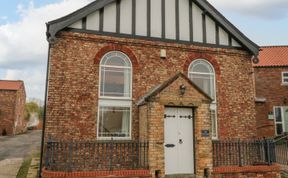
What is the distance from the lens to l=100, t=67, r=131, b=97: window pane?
11266mm

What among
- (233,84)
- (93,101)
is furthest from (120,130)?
(233,84)

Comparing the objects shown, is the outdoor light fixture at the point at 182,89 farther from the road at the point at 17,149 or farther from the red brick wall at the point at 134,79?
the road at the point at 17,149

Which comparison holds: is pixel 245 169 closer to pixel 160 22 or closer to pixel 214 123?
pixel 214 123

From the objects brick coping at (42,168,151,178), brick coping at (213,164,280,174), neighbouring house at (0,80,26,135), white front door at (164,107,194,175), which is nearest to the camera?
brick coping at (42,168,151,178)

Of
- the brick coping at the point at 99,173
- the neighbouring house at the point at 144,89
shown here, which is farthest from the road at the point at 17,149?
the brick coping at the point at 99,173

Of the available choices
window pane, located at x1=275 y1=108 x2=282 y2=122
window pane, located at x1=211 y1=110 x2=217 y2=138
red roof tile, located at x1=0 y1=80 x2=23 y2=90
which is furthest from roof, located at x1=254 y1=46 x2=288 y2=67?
red roof tile, located at x1=0 y1=80 x2=23 y2=90

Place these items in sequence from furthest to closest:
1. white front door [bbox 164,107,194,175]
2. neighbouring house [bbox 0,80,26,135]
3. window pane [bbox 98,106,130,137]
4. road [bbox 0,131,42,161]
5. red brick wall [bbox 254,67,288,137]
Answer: neighbouring house [bbox 0,80,26,135]
red brick wall [bbox 254,67,288,137]
road [bbox 0,131,42,161]
window pane [bbox 98,106,130,137]
white front door [bbox 164,107,194,175]

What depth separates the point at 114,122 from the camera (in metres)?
11.0

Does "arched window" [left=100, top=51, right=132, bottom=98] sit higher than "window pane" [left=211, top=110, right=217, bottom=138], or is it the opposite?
"arched window" [left=100, top=51, right=132, bottom=98]

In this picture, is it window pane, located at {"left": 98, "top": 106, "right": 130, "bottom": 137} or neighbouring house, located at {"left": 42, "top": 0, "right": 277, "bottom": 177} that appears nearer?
neighbouring house, located at {"left": 42, "top": 0, "right": 277, "bottom": 177}

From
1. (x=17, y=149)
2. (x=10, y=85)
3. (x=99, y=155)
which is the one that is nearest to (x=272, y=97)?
(x=99, y=155)

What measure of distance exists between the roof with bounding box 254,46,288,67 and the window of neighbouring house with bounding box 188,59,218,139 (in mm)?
10737

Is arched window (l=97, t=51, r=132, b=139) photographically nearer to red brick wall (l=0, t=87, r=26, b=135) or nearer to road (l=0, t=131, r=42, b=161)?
road (l=0, t=131, r=42, b=161)

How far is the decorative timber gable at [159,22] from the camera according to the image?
1121 centimetres
